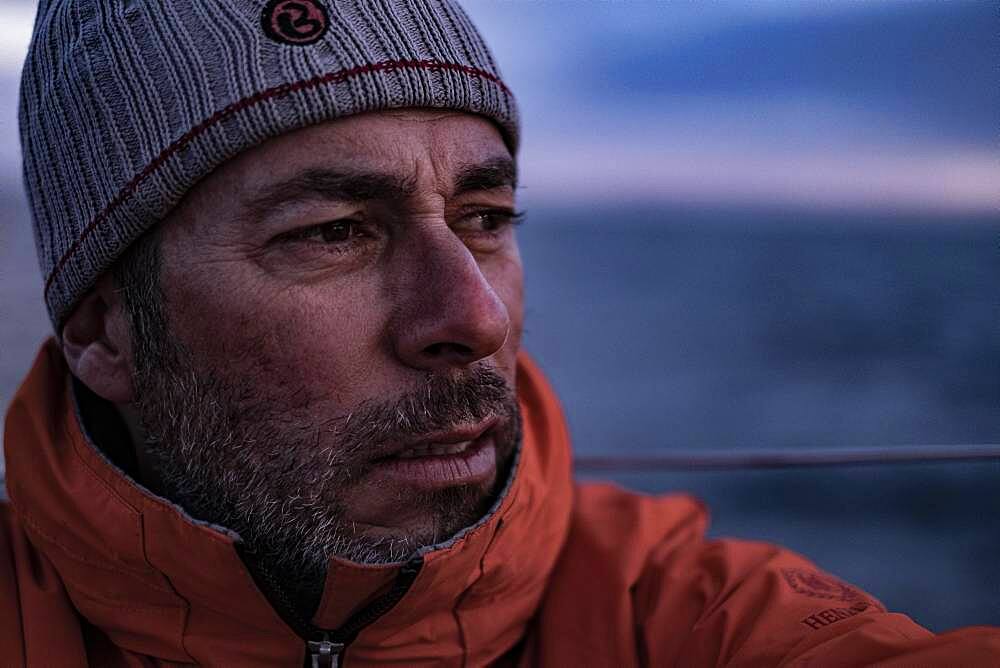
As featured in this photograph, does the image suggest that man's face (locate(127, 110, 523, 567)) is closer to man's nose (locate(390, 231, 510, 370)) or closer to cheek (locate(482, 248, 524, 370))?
man's nose (locate(390, 231, 510, 370))

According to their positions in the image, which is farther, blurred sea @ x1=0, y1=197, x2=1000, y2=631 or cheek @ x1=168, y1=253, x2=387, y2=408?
blurred sea @ x1=0, y1=197, x2=1000, y2=631

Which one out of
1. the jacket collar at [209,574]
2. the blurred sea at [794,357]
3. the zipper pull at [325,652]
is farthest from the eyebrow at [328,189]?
the blurred sea at [794,357]

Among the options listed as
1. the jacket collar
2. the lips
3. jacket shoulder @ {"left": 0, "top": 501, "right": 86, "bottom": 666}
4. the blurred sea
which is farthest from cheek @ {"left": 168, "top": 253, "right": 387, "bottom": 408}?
the blurred sea

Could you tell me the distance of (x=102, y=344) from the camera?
1.64m

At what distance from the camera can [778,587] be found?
142 centimetres

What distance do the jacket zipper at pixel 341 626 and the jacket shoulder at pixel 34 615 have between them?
38 centimetres

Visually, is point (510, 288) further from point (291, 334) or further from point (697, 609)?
point (697, 609)

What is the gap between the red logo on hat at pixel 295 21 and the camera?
1.41 m

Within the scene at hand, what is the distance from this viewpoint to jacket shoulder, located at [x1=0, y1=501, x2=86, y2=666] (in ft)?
4.57

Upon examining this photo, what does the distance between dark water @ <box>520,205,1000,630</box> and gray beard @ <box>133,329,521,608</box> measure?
1.58 metres

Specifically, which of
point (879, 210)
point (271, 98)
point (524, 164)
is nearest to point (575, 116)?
→ point (524, 164)

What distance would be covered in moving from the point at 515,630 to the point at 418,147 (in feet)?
2.82

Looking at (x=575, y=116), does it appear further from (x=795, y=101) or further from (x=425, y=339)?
(x=425, y=339)

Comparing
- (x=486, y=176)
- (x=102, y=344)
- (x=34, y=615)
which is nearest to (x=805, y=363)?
(x=486, y=176)
